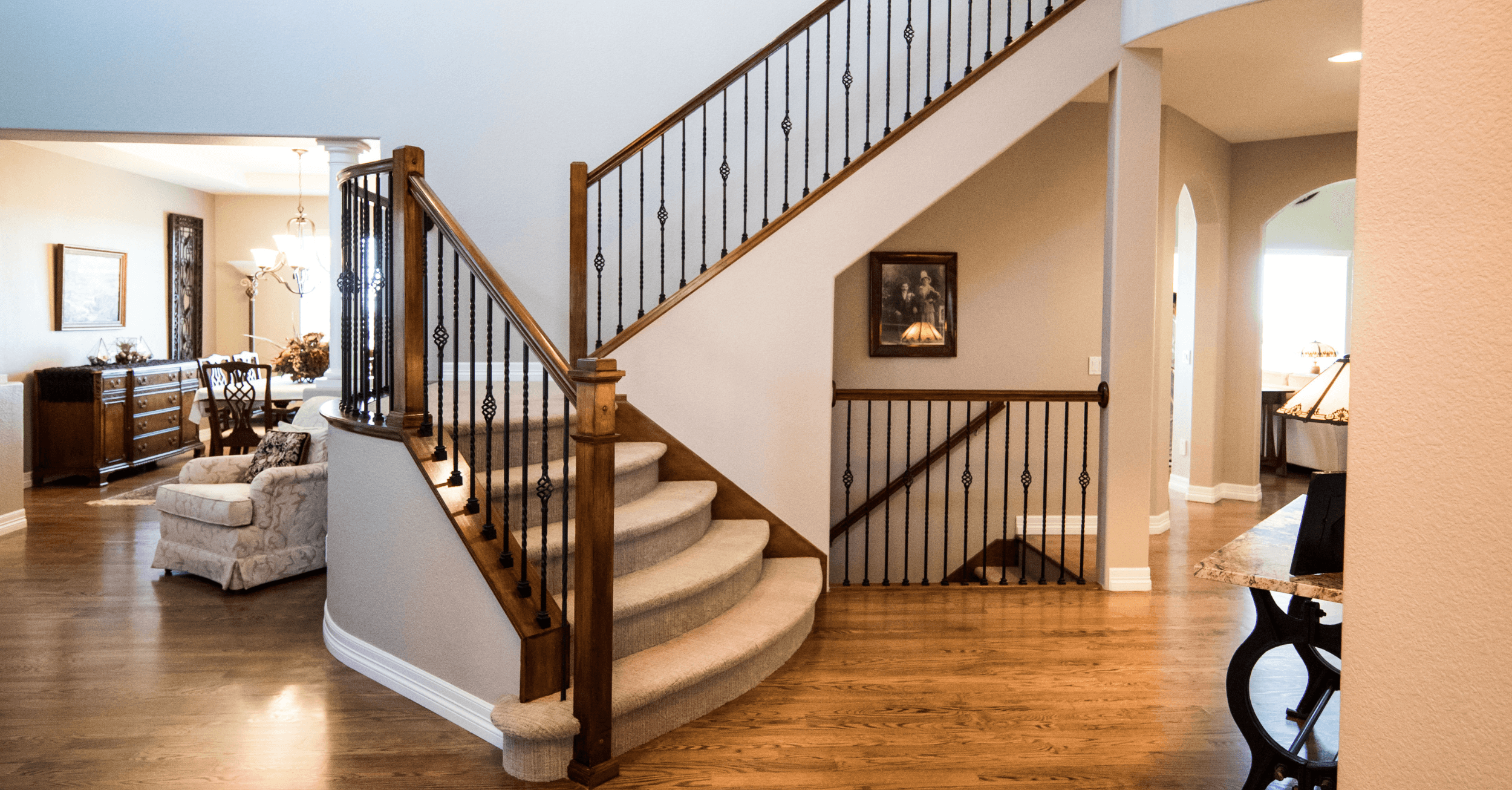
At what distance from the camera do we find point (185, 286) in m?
10.1

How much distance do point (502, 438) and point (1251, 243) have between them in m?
6.21

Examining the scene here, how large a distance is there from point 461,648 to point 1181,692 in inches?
103

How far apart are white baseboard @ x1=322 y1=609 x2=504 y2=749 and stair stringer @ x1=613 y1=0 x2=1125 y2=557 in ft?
5.40

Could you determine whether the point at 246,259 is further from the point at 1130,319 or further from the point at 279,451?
the point at 1130,319

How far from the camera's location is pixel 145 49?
217 inches

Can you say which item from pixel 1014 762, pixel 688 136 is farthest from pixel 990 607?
pixel 688 136

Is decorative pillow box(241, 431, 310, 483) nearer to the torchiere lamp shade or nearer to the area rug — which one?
the area rug

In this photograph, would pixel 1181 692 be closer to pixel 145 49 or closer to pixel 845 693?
pixel 845 693

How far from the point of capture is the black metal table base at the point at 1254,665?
2441 mm

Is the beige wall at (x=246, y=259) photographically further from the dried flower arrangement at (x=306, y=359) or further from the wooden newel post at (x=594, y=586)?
the wooden newel post at (x=594, y=586)

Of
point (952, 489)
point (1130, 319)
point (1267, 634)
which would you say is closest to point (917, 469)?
point (952, 489)

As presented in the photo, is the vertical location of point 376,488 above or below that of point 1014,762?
above

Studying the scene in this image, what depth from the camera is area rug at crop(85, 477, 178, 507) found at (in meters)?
6.86

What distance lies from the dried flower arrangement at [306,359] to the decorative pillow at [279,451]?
1659 mm
